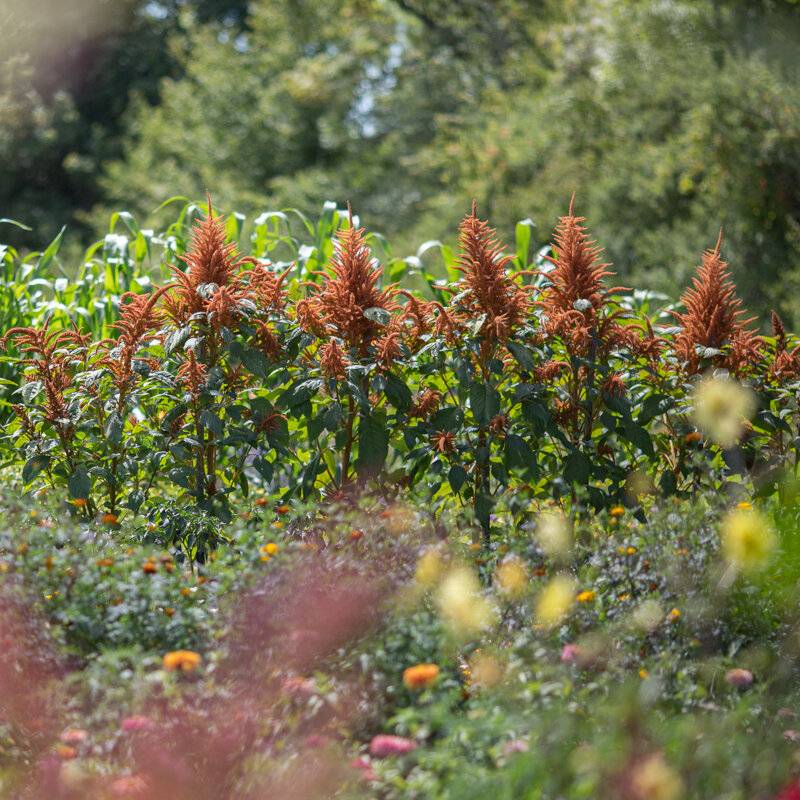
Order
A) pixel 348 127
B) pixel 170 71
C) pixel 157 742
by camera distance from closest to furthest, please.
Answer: pixel 157 742
pixel 348 127
pixel 170 71

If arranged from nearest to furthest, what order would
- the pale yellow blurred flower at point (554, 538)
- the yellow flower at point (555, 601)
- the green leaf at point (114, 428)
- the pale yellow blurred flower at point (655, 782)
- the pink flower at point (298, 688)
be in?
the pale yellow blurred flower at point (655, 782), the pink flower at point (298, 688), the yellow flower at point (555, 601), the pale yellow blurred flower at point (554, 538), the green leaf at point (114, 428)

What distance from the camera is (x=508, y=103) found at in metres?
12.1

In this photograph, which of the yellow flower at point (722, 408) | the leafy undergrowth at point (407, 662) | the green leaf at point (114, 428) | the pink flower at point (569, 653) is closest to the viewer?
the leafy undergrowth at point (407, 662)

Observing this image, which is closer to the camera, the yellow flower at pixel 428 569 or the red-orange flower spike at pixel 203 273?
the yellow flower at pixel 428 569

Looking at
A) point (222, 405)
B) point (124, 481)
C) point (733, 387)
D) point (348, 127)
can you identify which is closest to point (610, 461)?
point (733, 387)

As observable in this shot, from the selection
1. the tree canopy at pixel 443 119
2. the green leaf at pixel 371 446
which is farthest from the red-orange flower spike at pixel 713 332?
the tree canopy at pixel 443 119

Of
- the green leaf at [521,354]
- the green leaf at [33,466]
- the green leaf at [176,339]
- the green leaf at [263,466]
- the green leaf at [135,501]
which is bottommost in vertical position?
the green leaf at [135,501]

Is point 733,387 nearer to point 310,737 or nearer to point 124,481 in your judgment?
point 310,737

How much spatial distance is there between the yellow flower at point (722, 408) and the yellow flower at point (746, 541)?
20.6 inches

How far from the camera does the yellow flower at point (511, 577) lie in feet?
7.06

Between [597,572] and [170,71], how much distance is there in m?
22.3

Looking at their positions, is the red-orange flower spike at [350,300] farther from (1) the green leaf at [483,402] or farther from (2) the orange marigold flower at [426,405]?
(1) the green leaf at [483,402]

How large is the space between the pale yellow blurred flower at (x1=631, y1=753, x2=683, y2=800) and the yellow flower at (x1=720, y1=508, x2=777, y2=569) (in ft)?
2.34

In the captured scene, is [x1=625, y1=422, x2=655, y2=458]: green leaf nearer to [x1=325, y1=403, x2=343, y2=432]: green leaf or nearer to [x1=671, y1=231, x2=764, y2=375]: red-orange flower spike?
[x1=671, y1=231, x2=764, y2=375]: red-orange flower spike
